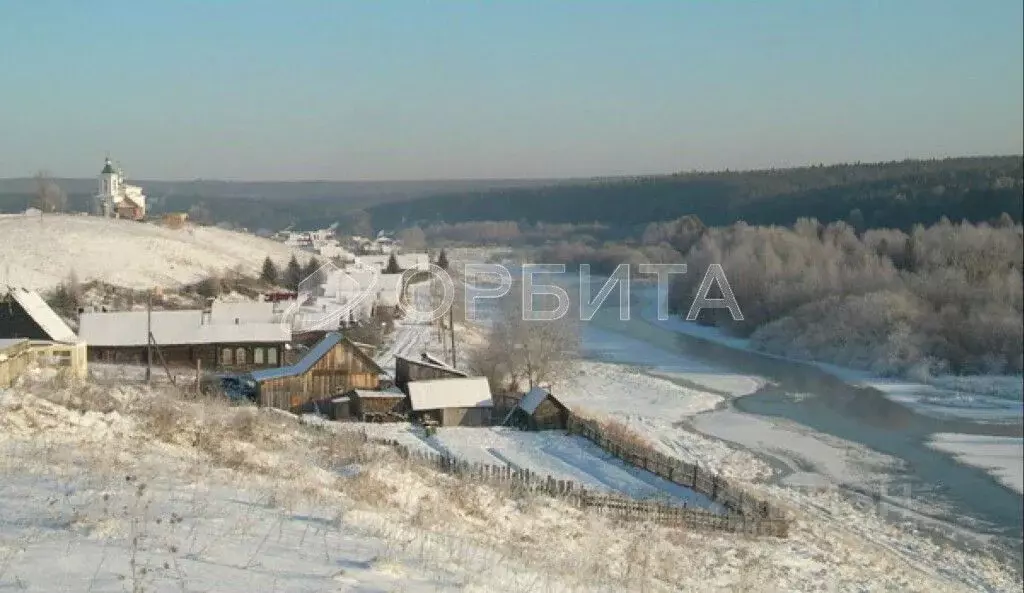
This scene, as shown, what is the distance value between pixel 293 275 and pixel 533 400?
3120cm

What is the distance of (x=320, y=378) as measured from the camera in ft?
88.8

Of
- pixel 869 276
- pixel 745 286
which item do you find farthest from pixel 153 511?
pixel 745 286

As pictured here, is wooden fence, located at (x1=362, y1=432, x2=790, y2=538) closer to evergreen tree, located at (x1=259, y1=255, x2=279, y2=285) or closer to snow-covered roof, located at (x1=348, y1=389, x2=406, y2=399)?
snow-covered roof, located at (x1=348, y1=389, x2=406, y2=399)

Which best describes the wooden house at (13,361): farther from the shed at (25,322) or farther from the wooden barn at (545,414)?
the wooden barn at (545,414)

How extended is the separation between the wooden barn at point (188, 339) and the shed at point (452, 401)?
8.11m

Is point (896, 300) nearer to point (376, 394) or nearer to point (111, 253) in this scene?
point (376, 394)

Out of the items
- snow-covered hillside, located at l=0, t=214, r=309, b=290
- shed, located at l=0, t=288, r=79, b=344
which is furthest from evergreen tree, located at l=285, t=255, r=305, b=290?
shed, located at l=0, t=288, r=79, b=344

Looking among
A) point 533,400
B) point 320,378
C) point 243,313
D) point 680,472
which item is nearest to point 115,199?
point 243,313

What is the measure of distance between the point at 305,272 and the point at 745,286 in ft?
87.3

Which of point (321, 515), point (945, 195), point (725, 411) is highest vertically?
point (945, 195)

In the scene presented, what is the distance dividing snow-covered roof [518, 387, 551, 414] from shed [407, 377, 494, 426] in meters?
1.14

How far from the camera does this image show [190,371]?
31047mm

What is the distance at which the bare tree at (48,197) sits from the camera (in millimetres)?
66875

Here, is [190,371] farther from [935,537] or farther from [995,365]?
[995,365]
